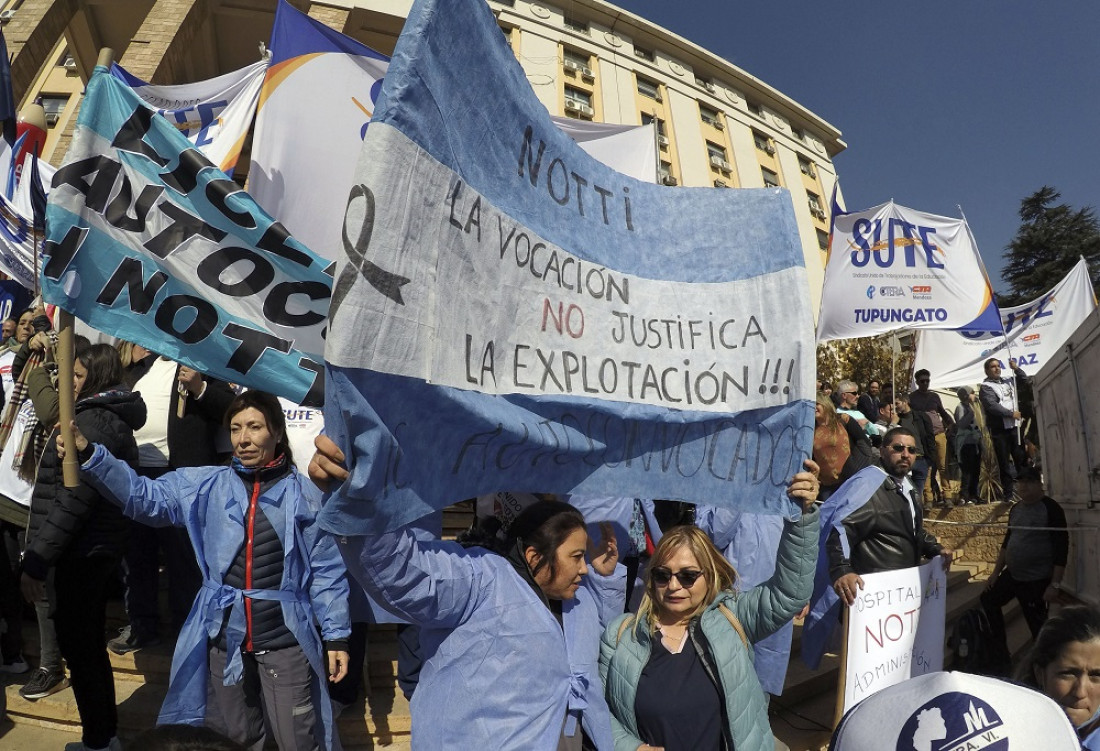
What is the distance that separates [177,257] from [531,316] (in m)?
1.36

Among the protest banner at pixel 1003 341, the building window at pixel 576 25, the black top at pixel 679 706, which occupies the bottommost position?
the black top at pixel 679 706

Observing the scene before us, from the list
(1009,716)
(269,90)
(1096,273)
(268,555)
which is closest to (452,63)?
(1009,716)

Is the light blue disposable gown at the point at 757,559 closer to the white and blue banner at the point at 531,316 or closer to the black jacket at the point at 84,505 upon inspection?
the white and blue banner at the point at 531,316

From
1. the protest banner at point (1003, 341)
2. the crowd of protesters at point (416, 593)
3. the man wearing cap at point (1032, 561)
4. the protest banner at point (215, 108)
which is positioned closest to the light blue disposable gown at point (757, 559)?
the crowd of protesters at point (416, 593)

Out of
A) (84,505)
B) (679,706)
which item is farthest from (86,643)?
(679,706)

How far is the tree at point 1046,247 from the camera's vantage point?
32.8 metres

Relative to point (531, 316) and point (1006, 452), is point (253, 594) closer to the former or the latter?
point (531, 316)

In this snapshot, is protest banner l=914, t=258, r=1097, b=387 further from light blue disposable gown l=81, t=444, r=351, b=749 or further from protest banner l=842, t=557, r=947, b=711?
light blue disposable gown l=81, t=444, r=351, b=749

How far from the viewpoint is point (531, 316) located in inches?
80.2

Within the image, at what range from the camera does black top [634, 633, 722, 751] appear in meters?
2.17

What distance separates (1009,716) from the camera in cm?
104

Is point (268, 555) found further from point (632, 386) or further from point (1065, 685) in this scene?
point (1065, 685)

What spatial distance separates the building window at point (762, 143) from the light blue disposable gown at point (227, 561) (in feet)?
110

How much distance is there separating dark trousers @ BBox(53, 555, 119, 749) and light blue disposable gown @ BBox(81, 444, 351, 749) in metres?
0.64
